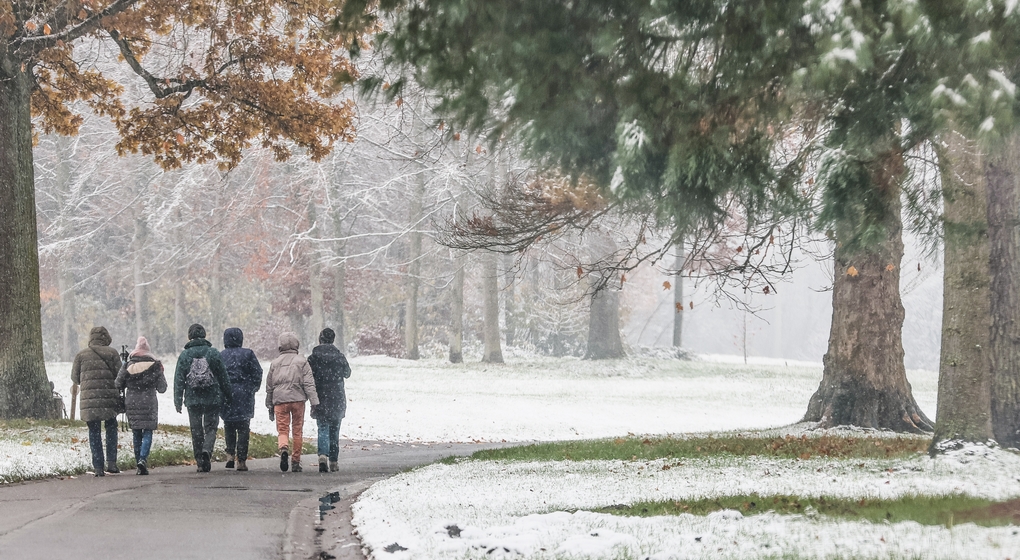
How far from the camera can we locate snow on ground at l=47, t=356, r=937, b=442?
22.6 meters

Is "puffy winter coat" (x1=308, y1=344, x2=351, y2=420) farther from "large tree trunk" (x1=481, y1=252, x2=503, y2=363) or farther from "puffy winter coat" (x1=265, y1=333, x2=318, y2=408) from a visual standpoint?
"large tree trunk" (x1=481, y1=252, x2=503, y2=363)

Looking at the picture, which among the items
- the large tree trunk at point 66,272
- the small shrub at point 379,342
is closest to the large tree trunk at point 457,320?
the small shrub at point 379,342

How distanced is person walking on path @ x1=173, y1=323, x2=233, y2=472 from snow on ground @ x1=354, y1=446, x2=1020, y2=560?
8.08 ft

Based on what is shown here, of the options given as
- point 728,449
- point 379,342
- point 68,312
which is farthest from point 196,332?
point 68,312

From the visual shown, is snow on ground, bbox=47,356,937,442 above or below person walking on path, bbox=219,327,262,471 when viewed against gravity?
below

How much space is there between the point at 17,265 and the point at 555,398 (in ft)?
53.7

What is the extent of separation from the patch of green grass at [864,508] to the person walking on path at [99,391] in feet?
20.5

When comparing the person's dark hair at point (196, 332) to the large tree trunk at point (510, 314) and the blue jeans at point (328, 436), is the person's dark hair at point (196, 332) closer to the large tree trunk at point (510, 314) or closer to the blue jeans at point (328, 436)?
the blue jeans at point (328, 436)

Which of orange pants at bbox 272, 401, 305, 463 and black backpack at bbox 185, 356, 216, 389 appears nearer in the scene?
Answer: black backpack at bbox 185, 356, 216, 389

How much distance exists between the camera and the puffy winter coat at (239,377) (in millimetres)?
12156

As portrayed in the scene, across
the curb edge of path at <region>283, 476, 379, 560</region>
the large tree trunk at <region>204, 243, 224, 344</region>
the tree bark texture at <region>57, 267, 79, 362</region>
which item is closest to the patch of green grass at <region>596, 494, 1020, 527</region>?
the curb edge of path at <region>283, 476, 379, 560</region>

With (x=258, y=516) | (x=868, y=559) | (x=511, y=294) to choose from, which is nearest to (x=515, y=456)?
(x=258, y=516)

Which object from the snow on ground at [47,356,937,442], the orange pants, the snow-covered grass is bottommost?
the snow on ground at [47,356,937,442]

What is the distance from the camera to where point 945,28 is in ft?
19.5
